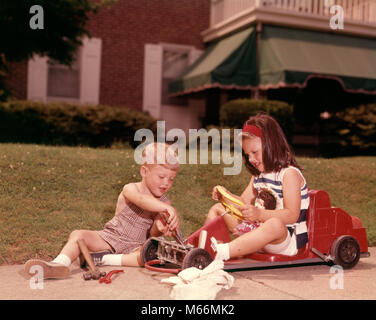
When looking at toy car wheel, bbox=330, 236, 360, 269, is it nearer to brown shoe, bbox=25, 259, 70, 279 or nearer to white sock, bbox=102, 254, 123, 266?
white sock, bbox=102, 254, 123, 266

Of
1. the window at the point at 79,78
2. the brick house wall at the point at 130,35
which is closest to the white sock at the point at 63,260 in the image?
the window at the point at 79,78

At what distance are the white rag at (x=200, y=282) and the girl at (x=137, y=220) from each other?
397 millimetres

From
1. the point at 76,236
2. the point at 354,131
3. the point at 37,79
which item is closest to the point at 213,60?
the point at 354,131

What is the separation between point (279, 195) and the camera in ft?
11.9

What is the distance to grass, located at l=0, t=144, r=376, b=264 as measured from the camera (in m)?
4.57

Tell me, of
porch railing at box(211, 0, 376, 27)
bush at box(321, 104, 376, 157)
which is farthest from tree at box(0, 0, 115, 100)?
bush at box(321, 104, 376, 157)

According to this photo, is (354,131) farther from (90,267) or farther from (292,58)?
Result: (90,267)

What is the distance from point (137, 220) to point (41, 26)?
6.75 m

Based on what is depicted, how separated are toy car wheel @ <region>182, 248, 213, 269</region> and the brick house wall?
418 inches

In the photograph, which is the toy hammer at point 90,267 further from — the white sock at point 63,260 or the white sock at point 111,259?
the white sock at point 111,259

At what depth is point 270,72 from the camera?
38.0 ft

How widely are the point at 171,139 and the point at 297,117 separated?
3765 millimetres
